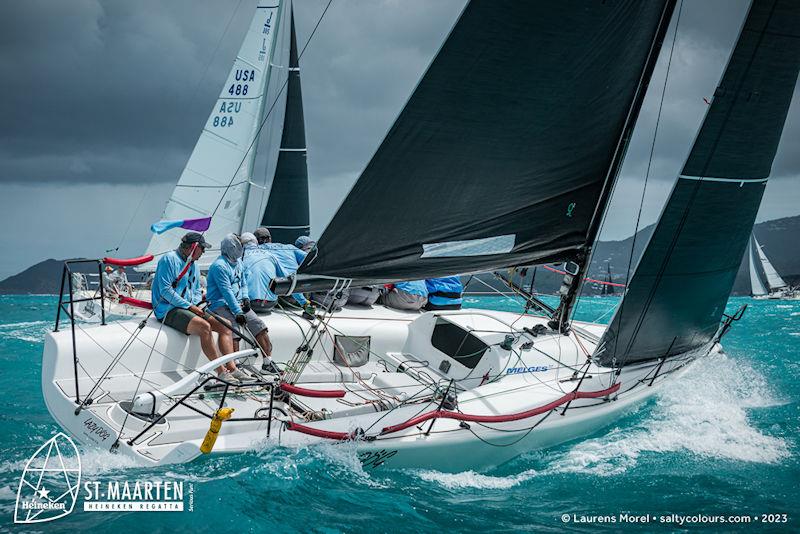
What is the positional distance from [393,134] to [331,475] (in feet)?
8.00

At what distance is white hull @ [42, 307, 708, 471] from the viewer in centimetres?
393

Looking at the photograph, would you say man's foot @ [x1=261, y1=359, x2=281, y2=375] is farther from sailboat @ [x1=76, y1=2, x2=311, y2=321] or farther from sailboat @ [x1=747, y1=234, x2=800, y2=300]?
sailboat @ [x1=747, y1=234, x2=800, y2=300]

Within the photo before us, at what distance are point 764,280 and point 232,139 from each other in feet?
136

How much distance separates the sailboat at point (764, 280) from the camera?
39.7 metres

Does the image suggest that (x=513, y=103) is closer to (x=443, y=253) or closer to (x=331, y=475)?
(x=443, y=253)

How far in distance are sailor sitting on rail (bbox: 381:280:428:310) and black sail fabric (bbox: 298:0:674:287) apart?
85.9 inches

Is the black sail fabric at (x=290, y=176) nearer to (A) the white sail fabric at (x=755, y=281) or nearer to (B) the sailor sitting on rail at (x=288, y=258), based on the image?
(B) the sailor sitting on rail at (x=288, y=258)

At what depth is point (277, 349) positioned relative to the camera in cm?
564

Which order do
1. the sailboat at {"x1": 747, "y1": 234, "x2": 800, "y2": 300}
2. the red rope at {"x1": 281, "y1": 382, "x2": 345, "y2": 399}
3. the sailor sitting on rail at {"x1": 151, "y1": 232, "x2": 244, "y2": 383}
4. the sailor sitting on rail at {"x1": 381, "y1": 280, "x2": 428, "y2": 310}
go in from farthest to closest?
1. the sailboat at {"x1": 747, "y1": 234, "x2": 800, "y2": 300}
2. the sailor sitting on rail at {"x1": 381, "y1": 280, "x2": 428, "y2": 310}
3. the sailor sitting on rail at {"x1": 151, "y1": 232, "x2": 244, "y2": 383}
4. the red rope at {"x1": 281, "y1": 382, "x2": 345, "y2": 399}

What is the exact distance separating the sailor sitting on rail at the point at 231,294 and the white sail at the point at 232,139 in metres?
8.37

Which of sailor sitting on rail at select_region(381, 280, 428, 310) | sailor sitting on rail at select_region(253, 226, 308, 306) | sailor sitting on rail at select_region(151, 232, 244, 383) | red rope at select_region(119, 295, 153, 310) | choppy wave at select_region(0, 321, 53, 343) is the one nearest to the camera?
sailor sitting on rail at select_region(151, 232, 244, 383)

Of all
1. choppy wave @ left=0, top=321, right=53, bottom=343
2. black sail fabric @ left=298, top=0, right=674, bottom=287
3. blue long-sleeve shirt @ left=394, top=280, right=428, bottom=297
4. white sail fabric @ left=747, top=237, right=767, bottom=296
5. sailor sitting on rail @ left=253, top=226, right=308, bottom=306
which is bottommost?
choppy wave @ left=0, top=321, right=53, bottom=343

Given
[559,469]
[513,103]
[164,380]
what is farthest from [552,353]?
[164,380]

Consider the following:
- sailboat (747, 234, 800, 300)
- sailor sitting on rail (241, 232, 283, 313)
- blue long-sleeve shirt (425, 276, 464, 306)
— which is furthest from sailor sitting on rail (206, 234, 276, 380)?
sailboat (747, 234, 800, 300)
